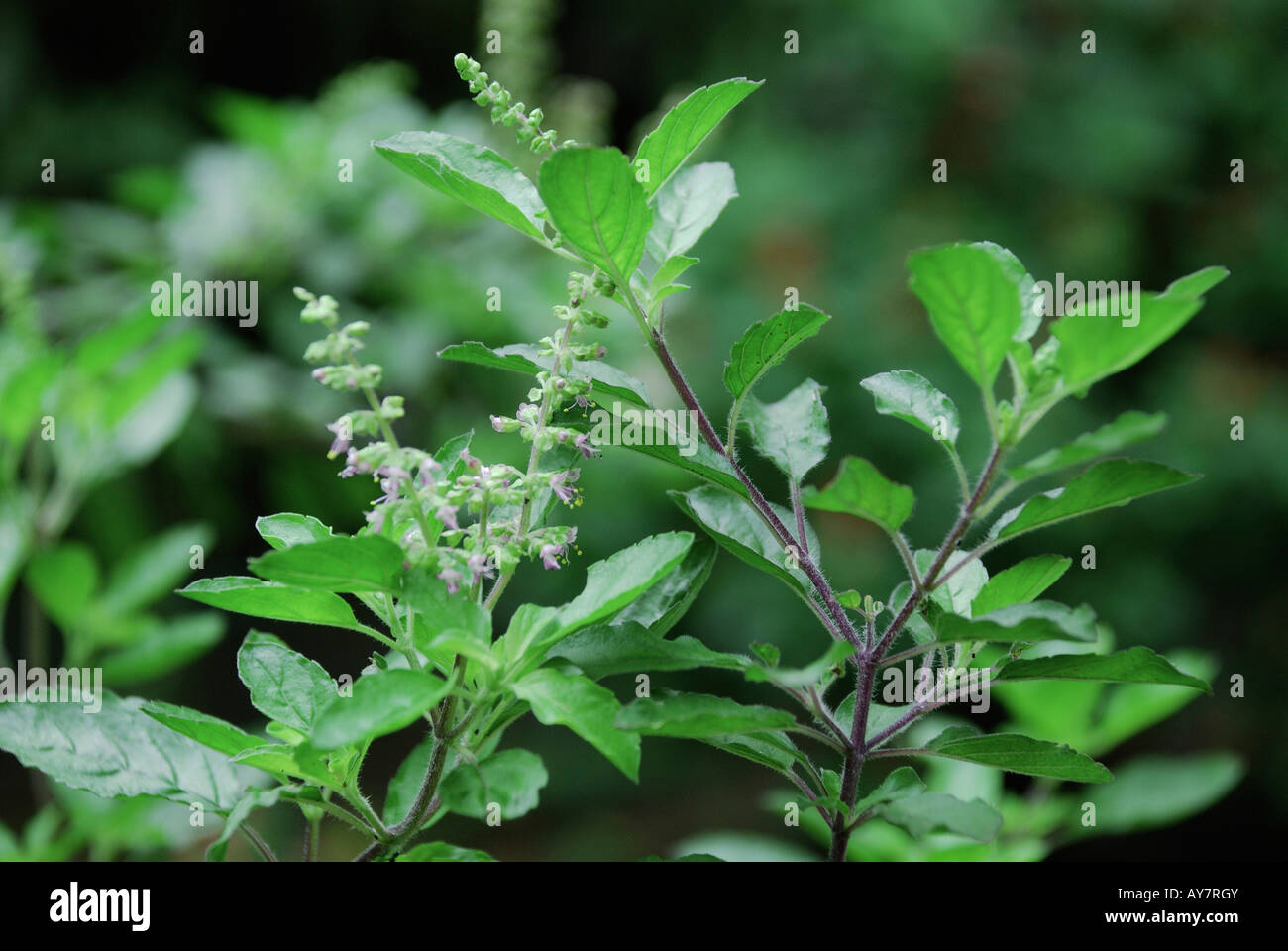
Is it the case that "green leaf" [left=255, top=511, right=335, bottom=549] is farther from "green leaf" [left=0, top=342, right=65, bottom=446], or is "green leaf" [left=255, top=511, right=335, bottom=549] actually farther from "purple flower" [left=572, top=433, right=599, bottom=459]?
"green leaf" [left=0, top=342, right=65, bottom=446]

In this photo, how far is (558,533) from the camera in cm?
61

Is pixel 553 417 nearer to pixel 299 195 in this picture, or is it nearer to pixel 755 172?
pixel 299 195

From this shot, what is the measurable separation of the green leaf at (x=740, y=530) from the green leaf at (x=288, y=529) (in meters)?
0.22

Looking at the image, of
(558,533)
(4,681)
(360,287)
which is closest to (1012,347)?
(558,533)

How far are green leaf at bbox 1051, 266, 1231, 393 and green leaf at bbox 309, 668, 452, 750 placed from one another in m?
0.36

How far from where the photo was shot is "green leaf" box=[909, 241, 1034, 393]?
52 cm

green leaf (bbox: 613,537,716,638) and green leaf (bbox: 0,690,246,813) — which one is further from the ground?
green leaf (bbox: 613,537,716,638)

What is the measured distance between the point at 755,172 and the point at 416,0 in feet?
4.96

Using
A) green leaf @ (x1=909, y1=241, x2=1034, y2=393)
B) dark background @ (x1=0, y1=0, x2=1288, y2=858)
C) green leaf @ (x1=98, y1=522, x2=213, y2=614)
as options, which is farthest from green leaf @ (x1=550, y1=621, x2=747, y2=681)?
dark background @ (x1=0, y1=0, x2=1288, y2=858)

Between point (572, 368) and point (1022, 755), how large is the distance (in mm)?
350

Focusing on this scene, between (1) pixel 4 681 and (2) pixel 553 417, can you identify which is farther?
(1) pixel 4 681

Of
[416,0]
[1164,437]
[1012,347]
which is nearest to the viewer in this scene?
[1012,347]

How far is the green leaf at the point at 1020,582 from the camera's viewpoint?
648 millimetres

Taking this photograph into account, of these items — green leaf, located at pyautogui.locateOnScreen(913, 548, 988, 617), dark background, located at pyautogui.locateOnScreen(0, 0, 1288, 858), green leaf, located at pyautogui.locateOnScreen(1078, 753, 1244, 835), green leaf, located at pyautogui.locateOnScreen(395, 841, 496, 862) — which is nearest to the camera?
green leaf, located at pyautogui.locateOnScreen(395, 841, 496, 862)
